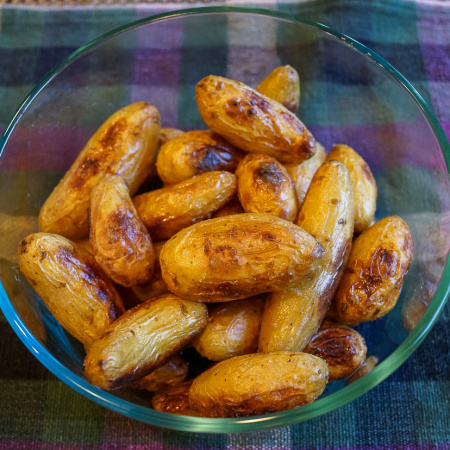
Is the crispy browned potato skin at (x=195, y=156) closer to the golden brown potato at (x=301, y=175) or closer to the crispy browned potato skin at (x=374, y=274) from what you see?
the golden brown potato at (x=301, y=175)

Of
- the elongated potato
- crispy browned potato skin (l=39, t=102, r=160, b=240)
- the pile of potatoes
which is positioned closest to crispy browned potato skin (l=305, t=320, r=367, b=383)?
the pile of potatoes

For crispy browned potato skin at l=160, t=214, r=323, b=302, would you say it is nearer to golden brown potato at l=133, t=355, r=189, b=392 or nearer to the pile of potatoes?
the pile of potatoes

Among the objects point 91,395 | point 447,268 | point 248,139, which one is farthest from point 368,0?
point 91,395

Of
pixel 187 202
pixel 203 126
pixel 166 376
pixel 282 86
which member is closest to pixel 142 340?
pixel 166 376

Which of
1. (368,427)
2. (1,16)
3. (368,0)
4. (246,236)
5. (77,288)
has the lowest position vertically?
(368,427)

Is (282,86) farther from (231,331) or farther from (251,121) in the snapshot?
(231,331)

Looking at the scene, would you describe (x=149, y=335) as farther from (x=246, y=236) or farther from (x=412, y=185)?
(x=412, y=185)
